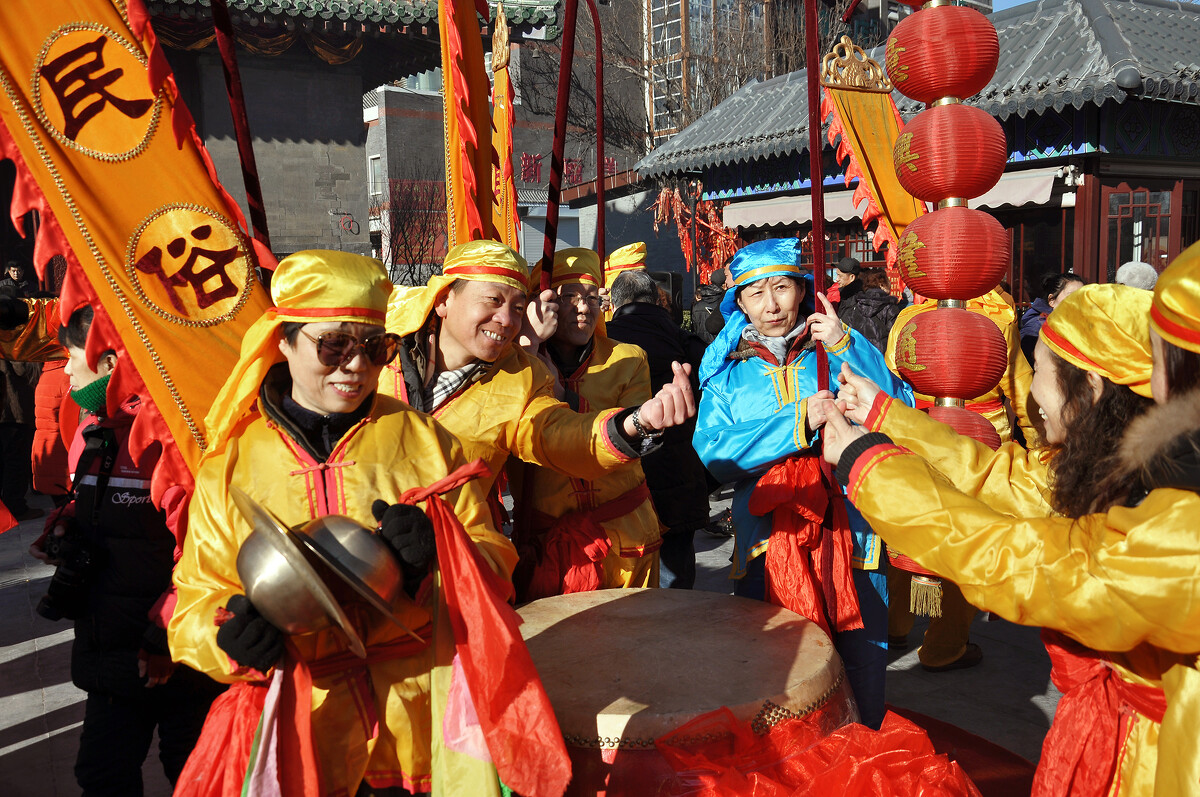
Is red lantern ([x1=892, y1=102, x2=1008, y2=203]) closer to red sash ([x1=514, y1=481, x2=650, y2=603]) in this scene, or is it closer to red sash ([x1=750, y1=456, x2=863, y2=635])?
red sash ([x1=750, y1=456, x2=863, y2=635])

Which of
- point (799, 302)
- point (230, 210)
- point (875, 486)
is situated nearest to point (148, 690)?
point (230, 210)

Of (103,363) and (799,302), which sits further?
(799,302)

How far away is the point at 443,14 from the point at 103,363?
1536 mm

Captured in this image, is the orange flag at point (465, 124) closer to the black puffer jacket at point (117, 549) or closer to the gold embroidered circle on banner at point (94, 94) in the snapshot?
the gold embroidered circle on banner at point (94, 94)

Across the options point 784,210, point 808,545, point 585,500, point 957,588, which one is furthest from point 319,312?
point 784,210

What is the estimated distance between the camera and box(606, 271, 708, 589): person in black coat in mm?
4360

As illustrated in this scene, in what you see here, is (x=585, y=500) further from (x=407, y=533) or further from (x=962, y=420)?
(x=407, y=533)

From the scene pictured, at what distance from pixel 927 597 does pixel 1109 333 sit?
1619 millimetres

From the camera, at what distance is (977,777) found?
124 inches

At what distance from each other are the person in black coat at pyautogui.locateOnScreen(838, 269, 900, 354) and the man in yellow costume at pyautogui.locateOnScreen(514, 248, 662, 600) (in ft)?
11.3

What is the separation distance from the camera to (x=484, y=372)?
106 inches

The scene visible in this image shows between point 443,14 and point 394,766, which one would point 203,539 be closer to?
point 394,766

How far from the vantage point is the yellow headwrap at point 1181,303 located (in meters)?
1.40

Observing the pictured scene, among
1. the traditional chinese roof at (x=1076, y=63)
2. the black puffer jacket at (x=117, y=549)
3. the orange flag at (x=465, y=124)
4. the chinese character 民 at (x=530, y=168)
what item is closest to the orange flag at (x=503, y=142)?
the orange flag at (x=465, y=124)
